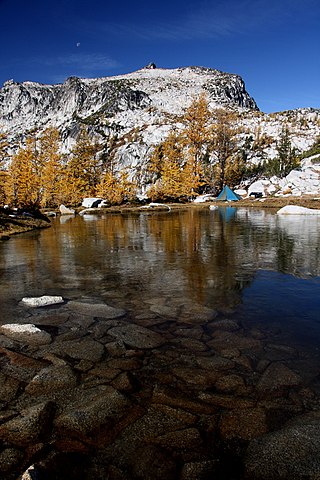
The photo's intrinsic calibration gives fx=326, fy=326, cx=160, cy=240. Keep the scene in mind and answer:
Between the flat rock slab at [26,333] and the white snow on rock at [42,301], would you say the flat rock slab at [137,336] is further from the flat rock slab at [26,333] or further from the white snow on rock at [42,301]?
the white snow on rock at [42,301]

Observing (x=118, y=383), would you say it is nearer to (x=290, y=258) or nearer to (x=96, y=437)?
(x=96, y=437)

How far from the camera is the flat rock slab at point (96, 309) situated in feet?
22.9

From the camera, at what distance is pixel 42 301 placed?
25.0 ft

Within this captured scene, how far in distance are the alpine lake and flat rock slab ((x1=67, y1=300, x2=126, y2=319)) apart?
0.02m

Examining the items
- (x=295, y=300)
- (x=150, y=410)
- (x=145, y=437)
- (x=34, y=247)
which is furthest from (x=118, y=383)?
(x=34, y=247)

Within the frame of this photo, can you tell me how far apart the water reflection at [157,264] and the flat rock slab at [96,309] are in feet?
2.62

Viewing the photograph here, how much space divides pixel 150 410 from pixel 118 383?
2.39ft

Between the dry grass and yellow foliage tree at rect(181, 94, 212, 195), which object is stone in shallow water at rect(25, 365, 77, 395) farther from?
yellow foliage tree at rect(181, 94, 212, 195)

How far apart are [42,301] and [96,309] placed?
138cm

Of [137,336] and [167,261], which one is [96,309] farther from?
[167,261]

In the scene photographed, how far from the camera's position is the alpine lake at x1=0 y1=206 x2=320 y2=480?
10.2 feet

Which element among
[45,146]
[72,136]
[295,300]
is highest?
[72,136]

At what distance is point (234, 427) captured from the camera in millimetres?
3516

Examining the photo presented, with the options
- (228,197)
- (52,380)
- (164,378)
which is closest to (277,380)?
(164,378)
